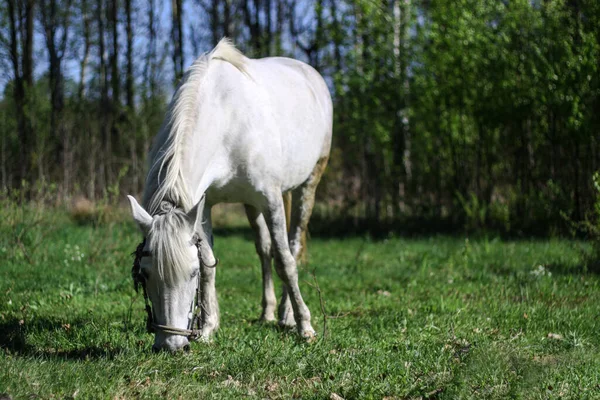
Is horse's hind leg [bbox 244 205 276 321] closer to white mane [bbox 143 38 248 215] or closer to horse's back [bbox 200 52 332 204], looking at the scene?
horse's back [bbox 200 52 332 204]

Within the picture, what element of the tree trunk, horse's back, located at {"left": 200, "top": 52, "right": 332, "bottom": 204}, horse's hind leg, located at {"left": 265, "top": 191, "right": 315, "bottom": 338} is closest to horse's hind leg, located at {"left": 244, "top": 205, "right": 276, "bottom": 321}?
horse's back, located at {"left": 200, "top": 52, "right": 332, "bottom": 204}

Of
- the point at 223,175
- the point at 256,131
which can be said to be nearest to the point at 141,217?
the point at 223,175

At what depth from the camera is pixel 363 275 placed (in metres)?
7.45

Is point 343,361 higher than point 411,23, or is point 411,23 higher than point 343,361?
point 411,23

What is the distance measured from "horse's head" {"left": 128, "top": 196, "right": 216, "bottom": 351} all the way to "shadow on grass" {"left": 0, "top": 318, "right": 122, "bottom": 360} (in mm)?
513

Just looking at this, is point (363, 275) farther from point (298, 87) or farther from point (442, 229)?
point (442, 229)

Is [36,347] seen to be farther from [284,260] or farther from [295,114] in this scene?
[295,114]

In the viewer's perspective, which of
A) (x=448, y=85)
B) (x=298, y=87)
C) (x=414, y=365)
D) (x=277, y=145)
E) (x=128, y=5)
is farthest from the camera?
(x=128, y=5)

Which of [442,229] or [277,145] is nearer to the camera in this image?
[277,145]

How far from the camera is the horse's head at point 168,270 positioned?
3.52 meters

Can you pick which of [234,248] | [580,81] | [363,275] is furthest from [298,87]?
[580,81]

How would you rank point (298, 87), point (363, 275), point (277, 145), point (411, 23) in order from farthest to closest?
point (411, 23) < point (363, 275) < point (298, 87) < point (277, 145)

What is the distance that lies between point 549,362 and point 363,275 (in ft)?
12.0

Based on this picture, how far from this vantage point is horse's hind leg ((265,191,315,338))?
15.6 feet
